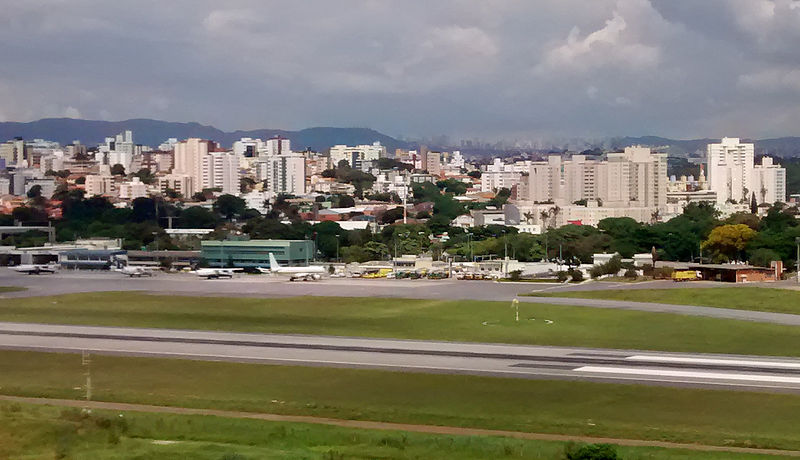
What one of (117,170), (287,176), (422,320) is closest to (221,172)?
(287,176)

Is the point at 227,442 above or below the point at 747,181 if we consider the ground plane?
below

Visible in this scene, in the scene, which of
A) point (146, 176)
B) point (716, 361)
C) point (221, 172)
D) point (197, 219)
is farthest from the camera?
point (221, 172)

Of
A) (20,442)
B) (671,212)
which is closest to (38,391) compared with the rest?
(20,442)

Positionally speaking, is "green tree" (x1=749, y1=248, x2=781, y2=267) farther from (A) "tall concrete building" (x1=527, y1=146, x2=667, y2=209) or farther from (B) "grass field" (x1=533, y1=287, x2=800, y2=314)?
(A) "tall concrete building" (x1=527, y1=146, x2=667, y2=209)

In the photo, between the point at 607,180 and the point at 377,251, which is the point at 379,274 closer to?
the point at 377,251

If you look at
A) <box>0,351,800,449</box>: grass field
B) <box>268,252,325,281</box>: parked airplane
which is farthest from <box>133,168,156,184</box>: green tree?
<box>0,351,800,449</box>: grass field

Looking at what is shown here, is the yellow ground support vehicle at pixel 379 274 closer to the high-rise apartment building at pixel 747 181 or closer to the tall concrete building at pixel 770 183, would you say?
the high-rise apartment building at pixel 747 181

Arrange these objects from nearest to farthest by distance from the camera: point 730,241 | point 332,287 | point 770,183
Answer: point 332,287 < point 730,241 < point 770,183

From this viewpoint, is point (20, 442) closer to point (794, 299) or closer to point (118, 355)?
point (118, 355)

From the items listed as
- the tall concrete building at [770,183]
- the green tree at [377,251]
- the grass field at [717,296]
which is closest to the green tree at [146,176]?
the green tree at [377,251]
